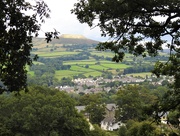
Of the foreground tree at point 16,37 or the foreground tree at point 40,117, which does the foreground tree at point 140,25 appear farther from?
the foreground tree at point 40,117

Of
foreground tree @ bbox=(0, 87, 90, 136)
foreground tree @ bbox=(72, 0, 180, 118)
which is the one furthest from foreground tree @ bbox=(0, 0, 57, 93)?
foreground tree @ bbox=(0, 87, 90, 136)

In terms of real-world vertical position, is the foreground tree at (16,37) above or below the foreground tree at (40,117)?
above

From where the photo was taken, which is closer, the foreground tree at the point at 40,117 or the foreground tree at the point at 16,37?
the foreground tree at the point at 16,37

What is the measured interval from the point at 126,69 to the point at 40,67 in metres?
51.0

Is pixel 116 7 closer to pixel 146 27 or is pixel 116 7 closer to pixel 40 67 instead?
pixel 146 27

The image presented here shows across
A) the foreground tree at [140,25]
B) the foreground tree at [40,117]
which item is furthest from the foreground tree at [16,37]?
the foreground tree at [40,117]

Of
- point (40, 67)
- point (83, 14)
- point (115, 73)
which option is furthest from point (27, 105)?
point (40, 67)

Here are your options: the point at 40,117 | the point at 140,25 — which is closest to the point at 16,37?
the point at 140,25

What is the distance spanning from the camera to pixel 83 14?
9.30 metres

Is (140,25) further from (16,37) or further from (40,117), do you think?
(40,117)

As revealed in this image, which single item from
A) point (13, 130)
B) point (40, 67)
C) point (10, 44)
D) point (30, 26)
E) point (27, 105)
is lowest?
point (40, 67)

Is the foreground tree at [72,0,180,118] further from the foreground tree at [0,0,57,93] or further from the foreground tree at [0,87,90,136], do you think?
the foreground tree at [0,87,90,136]

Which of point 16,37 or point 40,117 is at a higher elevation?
point 16,37

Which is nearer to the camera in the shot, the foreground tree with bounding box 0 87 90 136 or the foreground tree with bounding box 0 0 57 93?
the foreground tree with bounding box 0 0 57 93
